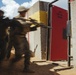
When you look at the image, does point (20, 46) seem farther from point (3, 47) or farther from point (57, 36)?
point (57, 36)

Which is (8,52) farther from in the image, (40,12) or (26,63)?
(40,12)

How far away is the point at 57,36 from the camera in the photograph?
10383 millimetres

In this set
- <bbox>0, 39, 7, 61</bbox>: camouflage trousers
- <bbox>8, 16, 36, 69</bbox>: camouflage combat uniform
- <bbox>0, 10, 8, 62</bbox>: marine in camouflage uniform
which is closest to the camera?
<bbox>8, 16, 36, 69</bbox>: camouflage combat uniform

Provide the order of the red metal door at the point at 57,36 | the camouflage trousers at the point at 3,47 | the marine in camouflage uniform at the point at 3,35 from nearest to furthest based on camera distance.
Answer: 1. the marine in camouflage uniform at the point at 3,35
2. the camouflage trousers at the point at 3,47
3. the red metal door at the point at 57,36

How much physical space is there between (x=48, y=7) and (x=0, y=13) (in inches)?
146

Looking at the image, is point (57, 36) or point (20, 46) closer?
point (20, 46)

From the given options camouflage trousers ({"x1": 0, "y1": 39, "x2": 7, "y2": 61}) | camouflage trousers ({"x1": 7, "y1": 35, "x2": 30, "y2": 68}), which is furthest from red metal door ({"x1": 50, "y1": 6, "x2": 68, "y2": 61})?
camouflage trousers ({"x1": 7, "y1": 35, "x2": 30, "y2": 68})

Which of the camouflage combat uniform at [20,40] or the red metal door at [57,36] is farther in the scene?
the red metal door at [57,36]

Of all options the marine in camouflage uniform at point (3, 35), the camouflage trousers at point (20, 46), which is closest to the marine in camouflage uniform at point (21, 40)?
the camouflage trousers at point (20, 46)

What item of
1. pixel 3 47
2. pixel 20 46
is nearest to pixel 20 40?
pixel 20 46

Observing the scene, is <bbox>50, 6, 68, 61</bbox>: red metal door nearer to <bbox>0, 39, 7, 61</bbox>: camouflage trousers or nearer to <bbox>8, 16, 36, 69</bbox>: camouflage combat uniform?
<bbox>0, 39, 7, 61</bbox>: camouflage trousers

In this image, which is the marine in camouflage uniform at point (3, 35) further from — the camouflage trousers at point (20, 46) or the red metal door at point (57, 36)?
the red metal door at point (57, 36)

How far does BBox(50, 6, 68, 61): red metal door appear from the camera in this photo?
33.6 ft

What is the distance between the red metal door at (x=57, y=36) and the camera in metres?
10.2
